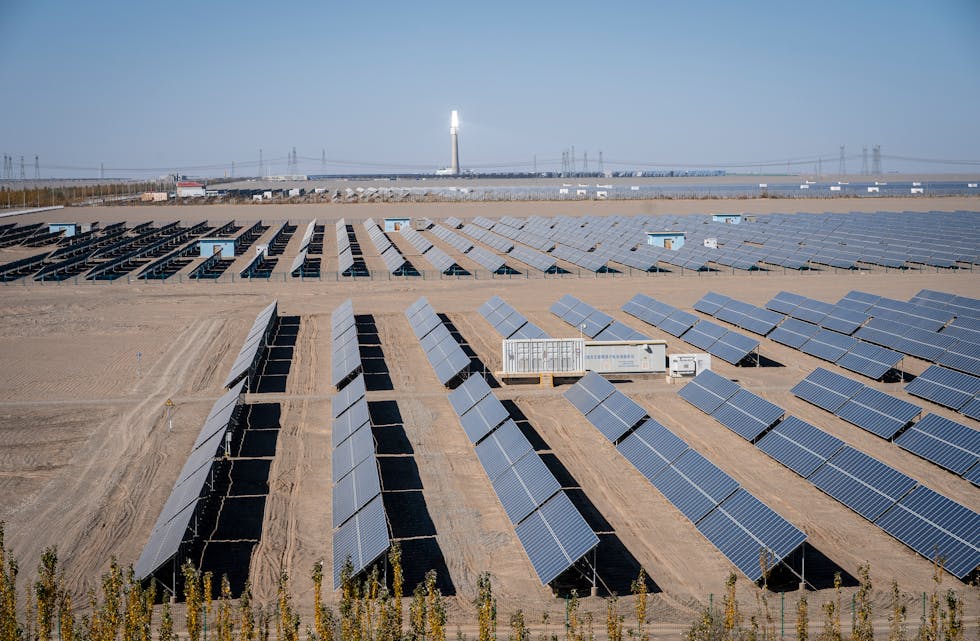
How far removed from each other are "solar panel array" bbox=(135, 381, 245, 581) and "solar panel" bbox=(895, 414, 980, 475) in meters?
16.3

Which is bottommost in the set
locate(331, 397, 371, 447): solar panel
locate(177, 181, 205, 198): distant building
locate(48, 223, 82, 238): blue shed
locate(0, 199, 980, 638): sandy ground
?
locate(0, 199, 980, 638): sandy ground

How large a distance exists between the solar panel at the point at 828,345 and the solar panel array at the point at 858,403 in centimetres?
418

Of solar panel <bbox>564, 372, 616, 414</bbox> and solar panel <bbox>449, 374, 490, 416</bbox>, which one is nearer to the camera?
solar panel <bbox>449, 374, 490, 416</bbox>

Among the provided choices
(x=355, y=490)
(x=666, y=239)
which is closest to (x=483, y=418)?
(x=355, y=490)

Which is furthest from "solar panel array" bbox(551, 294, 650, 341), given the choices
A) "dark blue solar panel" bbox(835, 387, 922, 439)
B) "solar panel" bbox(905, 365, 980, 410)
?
"solar panel" bbox(905, 365, 980, 410)

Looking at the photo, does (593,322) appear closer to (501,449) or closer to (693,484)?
(501,449)

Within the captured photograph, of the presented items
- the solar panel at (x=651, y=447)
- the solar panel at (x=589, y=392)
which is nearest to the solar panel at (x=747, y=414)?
the solar panel at (x=651, y=447)

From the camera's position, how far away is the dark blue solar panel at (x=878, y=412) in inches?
873

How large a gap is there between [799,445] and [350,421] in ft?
35.2

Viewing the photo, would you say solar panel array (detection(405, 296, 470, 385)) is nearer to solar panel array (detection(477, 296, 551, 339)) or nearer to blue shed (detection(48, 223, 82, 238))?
solar panel array (detection(477, 296, 551, 339))

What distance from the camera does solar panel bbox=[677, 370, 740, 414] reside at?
2438 cm

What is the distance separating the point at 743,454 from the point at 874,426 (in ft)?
12.8

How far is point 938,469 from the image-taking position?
20438mm

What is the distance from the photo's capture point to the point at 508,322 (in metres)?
34.1
